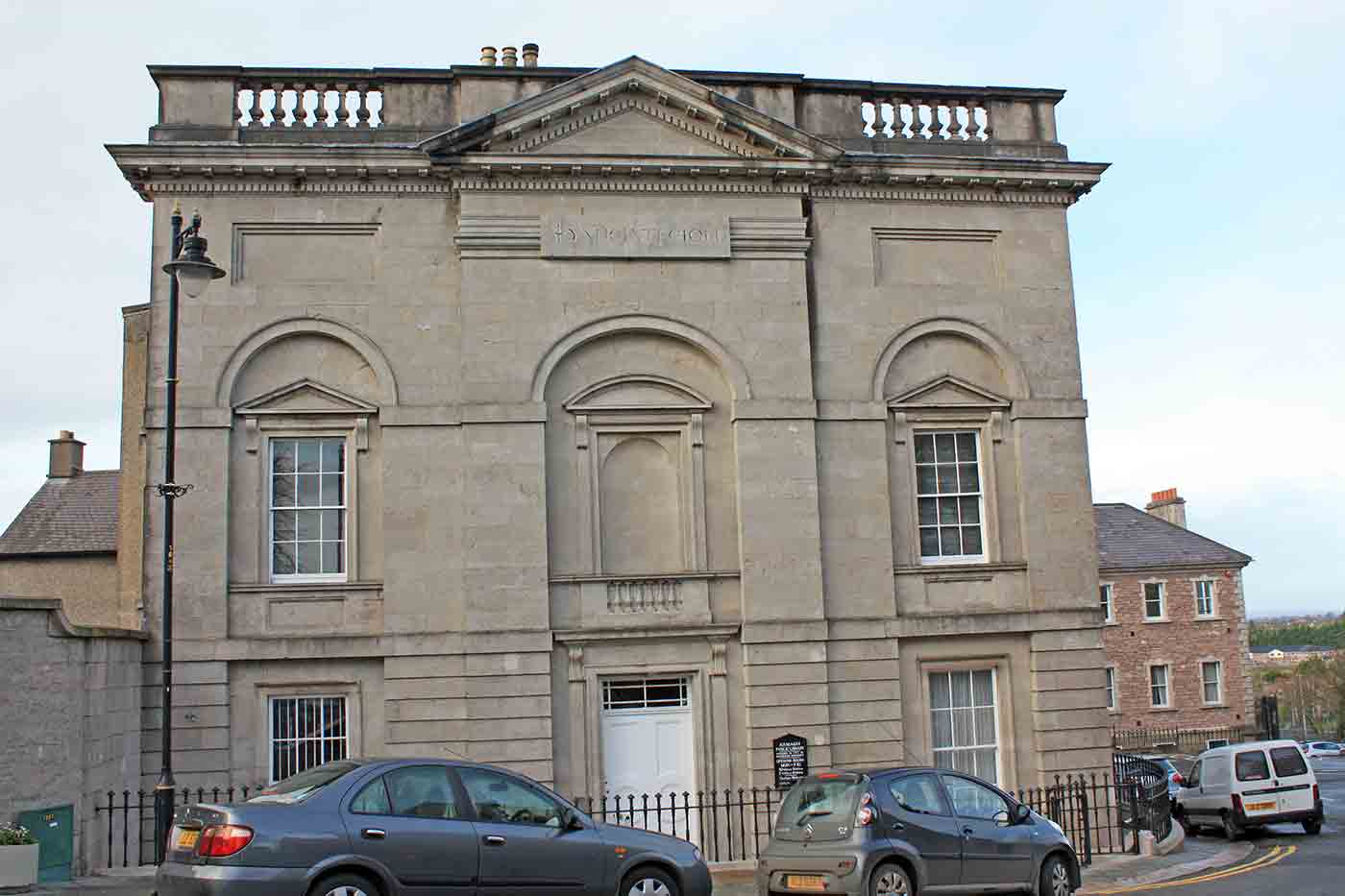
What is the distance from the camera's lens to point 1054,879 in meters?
14.1

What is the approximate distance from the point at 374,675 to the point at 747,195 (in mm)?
8983

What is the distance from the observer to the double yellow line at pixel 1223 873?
16.0 metres

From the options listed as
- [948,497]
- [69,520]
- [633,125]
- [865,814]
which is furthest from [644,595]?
[69,520]

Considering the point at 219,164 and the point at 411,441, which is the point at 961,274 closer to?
the point at 411,441

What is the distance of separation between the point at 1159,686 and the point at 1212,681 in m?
2.21

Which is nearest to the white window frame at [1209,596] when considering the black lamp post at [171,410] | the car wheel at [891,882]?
the car wheel at [891,882]

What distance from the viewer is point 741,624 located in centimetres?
1970

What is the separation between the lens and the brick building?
171 feet

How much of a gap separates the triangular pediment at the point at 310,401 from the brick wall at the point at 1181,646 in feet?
128

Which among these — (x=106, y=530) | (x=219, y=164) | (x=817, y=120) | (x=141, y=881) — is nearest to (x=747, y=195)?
(x=817, y=120)

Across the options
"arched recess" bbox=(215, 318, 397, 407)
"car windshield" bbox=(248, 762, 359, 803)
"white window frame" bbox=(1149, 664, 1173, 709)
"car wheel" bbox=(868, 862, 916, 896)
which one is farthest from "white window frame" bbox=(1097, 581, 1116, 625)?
"car windshield" bbox=(248, 762, 359, 803)

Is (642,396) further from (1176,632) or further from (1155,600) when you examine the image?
(1176,632)

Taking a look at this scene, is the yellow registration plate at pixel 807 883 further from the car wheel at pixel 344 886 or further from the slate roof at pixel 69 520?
the slate roof at pixel 69 520

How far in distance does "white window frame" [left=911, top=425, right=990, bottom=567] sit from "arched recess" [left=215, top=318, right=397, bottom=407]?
7.96m
